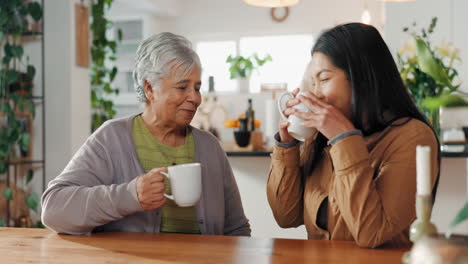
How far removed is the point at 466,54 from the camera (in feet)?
15.8

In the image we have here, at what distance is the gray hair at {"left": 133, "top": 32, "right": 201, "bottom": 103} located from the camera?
1.47 m

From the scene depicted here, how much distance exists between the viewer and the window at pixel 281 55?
703 centimetres

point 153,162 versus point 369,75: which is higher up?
point 369,75

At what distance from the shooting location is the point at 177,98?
1485 millimetres

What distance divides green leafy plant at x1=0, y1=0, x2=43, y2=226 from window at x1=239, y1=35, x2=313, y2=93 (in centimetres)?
396

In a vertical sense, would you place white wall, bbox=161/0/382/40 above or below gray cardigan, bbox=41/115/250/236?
above

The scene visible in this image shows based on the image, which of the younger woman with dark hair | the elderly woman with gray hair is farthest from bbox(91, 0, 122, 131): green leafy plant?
the younger woman with dark hair

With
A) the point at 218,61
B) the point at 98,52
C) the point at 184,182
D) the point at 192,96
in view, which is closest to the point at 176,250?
the point at 184,182

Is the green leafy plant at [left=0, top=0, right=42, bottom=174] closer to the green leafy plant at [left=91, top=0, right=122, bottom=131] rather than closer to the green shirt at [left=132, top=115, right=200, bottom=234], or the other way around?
the green leafy plant at [left=91, top=0, right=122, bottom=131]

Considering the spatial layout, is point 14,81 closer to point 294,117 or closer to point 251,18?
point 294,117

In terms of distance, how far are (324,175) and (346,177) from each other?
0.66 ft

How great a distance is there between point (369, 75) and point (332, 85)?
0.09m

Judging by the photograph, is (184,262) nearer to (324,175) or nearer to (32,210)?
(324,175)

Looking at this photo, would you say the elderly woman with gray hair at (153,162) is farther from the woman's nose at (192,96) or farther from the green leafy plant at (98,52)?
the green leafy plant at (98,52)
